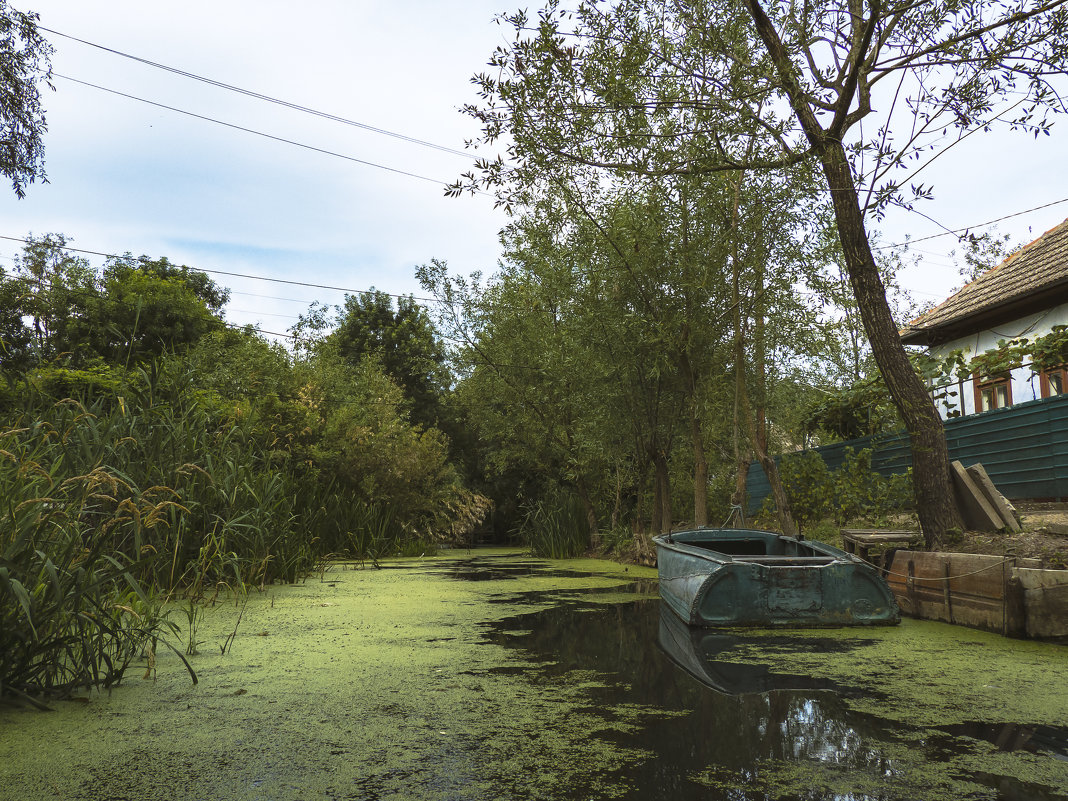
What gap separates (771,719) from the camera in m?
2.58

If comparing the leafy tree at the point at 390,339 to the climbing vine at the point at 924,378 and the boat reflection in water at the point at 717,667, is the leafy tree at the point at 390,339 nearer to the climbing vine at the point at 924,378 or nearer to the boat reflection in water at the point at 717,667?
the climbing vine at the point at 924,378

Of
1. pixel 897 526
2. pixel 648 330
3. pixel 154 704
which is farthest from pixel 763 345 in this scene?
pixel 154 704

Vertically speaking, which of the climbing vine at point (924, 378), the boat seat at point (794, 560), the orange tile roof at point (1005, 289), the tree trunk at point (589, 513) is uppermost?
the orange tile roof at point (1005, 289)

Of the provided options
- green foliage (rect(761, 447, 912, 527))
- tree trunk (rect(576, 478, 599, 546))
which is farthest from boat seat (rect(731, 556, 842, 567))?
tree trunk (rect(576, 478, 599, 546))

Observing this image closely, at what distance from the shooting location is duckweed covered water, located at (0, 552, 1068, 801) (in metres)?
1.98

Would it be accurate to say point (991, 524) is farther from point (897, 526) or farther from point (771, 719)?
point (771, 719)

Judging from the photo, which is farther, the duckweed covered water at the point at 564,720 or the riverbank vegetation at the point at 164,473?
the riverbank vegetation at the point at 164,473

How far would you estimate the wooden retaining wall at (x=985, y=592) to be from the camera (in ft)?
12.7

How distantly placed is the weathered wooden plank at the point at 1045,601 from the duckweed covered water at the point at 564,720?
0.49ft

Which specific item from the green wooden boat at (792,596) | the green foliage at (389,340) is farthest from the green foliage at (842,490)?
the green foliage at (389,340)

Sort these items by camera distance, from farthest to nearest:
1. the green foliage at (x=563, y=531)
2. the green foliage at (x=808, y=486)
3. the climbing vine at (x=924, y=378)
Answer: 1. the green foliage at (x=563, y=531)
2. the green foliage at (x=808, y=486)
3. the climbing vine at (x=924, y=378)

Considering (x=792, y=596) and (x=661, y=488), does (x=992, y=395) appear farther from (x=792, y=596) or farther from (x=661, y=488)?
(x=792, y=596)

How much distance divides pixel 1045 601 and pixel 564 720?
2851 mm

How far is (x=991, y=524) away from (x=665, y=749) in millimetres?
4011
